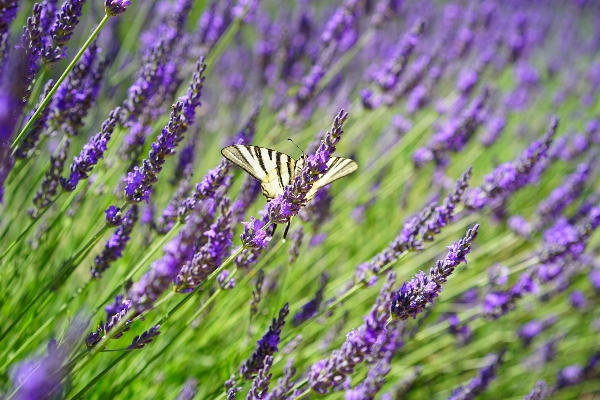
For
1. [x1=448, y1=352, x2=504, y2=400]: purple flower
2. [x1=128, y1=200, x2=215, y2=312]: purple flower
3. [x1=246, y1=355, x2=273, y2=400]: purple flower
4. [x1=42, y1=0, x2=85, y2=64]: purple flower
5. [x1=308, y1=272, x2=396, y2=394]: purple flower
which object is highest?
[x1=42, y1=0, x2=85, y2=64]: purple flower

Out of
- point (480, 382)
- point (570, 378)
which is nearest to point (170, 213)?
point (480, 382)

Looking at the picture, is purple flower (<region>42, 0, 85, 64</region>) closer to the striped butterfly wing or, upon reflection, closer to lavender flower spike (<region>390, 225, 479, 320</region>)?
the striped butterfly wing

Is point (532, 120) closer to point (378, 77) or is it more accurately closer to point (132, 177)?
point (378, 77)

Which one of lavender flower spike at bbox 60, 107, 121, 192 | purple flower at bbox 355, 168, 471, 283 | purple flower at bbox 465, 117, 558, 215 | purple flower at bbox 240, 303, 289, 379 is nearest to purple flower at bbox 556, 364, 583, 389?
purple flower at bbox 465, 117, 558, 215

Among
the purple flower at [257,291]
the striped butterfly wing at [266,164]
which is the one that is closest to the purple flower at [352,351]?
the purple flower at [257,291]

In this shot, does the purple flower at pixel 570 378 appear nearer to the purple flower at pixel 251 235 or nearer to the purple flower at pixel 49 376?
the purple flower at pixel 251 235

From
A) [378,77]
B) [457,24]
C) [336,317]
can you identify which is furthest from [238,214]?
[457,24]

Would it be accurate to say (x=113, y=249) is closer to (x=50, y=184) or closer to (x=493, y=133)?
(x=50, y=184)
